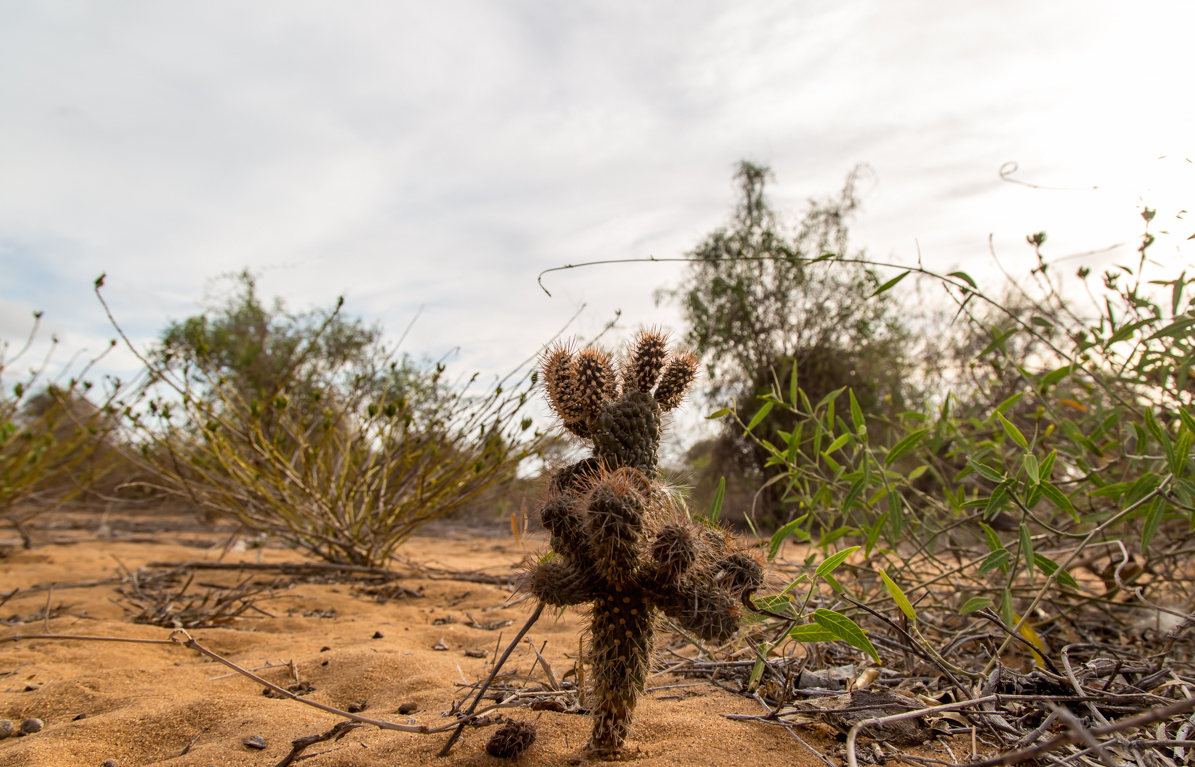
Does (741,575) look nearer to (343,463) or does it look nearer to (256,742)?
(256,742)

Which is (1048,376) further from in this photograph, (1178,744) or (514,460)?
(514,460)

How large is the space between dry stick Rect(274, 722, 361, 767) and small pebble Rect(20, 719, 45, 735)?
0.92m

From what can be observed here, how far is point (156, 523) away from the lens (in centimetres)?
912

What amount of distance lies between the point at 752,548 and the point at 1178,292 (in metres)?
1.88

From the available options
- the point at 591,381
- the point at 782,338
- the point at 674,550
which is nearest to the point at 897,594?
the point at 674,550

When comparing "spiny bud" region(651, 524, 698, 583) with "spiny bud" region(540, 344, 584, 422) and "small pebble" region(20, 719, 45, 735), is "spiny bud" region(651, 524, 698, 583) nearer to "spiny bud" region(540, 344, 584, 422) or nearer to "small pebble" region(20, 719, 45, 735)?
"spiny bud" region(540, 344, 584, 422)

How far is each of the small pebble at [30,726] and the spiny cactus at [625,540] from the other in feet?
5.51

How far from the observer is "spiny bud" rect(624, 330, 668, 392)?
1.76 m

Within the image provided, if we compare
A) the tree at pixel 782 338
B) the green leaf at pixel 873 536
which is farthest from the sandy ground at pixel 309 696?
the tree at pixel 782 338

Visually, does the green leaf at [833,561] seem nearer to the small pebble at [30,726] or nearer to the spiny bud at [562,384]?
the spiny bud at [562,384]

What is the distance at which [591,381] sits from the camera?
1696 millimetres

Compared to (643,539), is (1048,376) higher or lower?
higher

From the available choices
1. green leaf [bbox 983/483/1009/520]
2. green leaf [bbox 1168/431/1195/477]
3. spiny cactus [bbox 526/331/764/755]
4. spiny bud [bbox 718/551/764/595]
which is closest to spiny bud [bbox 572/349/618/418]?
spiny cactus [bbox 526/331/764/755]

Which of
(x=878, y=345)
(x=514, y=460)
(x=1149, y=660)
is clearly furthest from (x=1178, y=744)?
(x=878, y=345)
